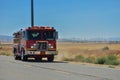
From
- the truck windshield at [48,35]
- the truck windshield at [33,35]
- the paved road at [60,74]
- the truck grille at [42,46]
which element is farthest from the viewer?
the truck windshield at [48,35]

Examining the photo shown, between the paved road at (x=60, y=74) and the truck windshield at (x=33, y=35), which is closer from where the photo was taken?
the paved road at (x=60, y=74)

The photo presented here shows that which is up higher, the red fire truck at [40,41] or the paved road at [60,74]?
the red fire truck at [40,41]

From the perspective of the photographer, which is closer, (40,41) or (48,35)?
(40,41)

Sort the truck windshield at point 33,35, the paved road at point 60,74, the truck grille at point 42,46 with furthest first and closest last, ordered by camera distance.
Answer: the truck windshield at point 33,35, the truck grille at point 42,46, the paved road at point 60,74

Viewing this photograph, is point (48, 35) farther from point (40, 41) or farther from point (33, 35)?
point (33, 35)

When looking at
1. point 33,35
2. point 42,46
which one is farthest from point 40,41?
point 33,35

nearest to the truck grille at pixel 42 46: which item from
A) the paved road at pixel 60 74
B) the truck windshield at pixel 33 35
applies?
the truck windshield at pixel 33 35

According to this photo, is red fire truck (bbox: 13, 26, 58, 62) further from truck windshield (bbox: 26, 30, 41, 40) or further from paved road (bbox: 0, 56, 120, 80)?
paved road (bbox: 0, 56, 120, 80)

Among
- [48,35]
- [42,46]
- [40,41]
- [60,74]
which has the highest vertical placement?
[48,35]

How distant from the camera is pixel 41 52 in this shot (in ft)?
128

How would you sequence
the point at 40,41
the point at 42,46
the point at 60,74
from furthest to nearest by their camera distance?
1. the point at 40,41
2. the point at 42,46
3. the point at 60,74

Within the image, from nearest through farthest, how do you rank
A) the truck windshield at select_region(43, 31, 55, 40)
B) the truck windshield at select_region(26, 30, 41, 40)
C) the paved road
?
the paved road, the truck windshield at select_region(26, 30, 41, 40), the truck windshield at select_region(43, 31, 55, 40)

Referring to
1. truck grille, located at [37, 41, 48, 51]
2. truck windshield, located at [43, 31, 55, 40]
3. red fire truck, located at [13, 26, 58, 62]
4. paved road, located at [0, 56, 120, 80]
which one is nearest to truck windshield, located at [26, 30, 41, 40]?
red fire truck, located at [13, 26, 58, 62]

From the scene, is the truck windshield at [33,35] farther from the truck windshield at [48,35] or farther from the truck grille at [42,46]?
the truck grille at [42,46]
